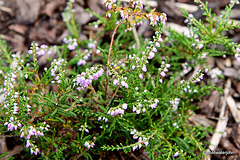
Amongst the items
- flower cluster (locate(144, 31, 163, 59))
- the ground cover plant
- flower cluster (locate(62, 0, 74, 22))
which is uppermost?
flower cluster (locate(62, 0, 74, 22))

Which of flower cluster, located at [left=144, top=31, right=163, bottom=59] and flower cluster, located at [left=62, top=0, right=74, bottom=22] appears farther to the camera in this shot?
flower cluster, located at [left=62, top=0, right=74, bottom=22]

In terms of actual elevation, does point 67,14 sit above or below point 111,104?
above

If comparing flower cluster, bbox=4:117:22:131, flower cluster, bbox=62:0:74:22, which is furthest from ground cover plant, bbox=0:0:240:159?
flower cluster, bbox=62:0:74:22

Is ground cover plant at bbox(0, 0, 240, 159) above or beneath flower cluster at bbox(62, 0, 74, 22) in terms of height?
beneath

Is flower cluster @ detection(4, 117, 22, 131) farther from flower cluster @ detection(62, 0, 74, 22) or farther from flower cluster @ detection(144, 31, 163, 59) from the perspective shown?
flower cluster @ detection(62, 0, 74, 22)

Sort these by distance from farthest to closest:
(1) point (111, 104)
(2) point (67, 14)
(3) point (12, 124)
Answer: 1. (2) point (67, 14)
2. (1) point (111, 104)
3. (3) point (12, 124)

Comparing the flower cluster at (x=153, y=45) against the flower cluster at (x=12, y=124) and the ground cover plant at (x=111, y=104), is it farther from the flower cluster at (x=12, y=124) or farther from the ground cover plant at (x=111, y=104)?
the flower cluster at (x=12, y=124)

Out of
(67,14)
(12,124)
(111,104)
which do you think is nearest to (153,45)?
(111,104)

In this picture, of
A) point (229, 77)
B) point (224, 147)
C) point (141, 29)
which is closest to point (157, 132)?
point (224, 147)

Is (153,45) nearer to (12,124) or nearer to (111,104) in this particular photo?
(111,104)

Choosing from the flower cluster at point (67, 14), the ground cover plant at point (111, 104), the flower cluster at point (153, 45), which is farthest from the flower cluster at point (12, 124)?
the flower cluster at point (67, 14)

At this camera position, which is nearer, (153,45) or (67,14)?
(153,45)

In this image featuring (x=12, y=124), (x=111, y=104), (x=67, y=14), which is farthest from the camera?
(x=67, y=14)
